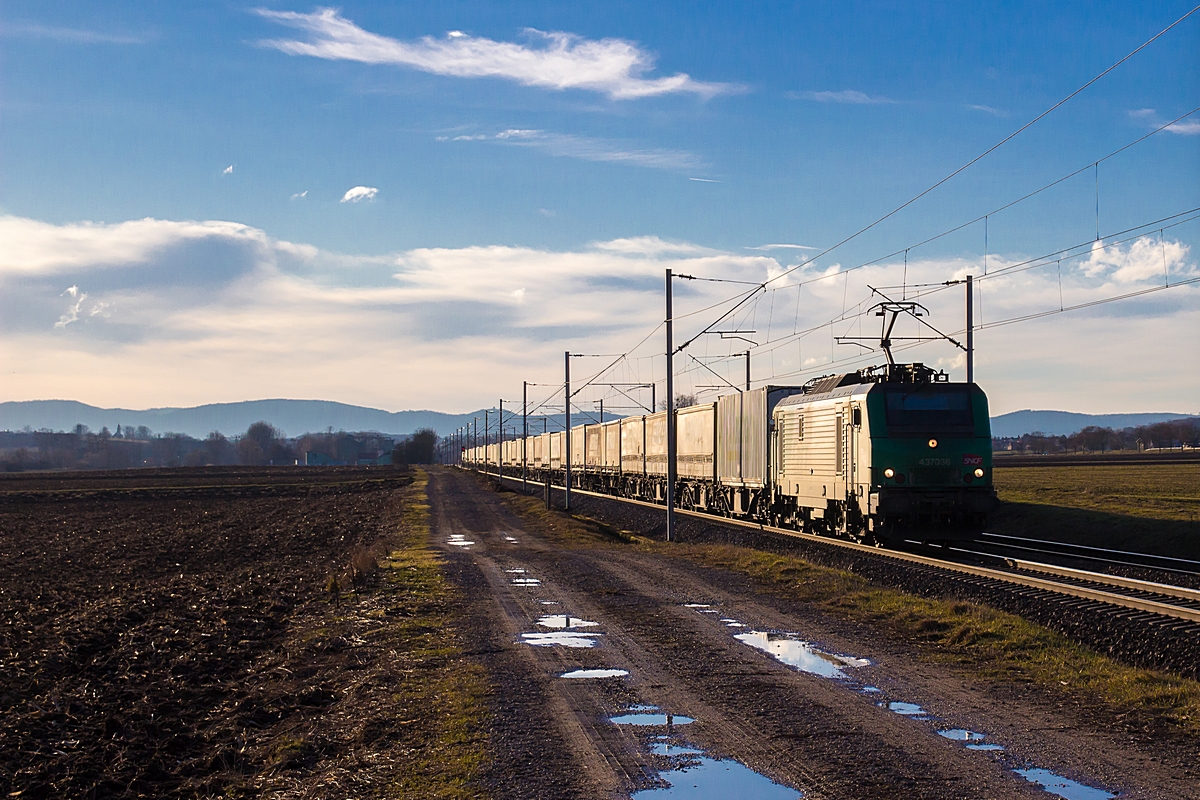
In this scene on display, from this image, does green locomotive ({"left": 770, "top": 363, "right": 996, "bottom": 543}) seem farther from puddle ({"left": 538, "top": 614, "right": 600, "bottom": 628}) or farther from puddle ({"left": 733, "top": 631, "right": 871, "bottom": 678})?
puddle ({"left": 733, "top": 631, "right": 871, "bottom": 678})

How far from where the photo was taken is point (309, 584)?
22.4 meters

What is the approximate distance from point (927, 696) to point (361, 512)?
4575 cm

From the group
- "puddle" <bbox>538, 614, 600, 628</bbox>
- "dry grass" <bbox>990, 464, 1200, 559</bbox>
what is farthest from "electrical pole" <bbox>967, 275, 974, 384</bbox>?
"puddle" <bbox>538, 614, 600, 628</bbox>

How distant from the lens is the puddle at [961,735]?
8367 millimetres

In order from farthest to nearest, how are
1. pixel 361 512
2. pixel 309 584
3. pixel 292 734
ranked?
1. pixel 361 512
2. pixel 309 584
3. pixel 292 734

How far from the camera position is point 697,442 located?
43531mm

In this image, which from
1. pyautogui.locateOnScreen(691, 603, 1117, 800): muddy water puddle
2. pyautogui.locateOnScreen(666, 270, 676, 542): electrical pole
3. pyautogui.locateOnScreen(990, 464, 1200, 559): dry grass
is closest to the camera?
pyautogui.locateOnScreen(691, 603, 1117, 800): muddy water puddle

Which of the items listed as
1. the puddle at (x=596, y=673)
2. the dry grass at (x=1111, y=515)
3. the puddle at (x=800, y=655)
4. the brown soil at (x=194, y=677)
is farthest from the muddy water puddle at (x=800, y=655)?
the dry grass at (x=1111, y=515)

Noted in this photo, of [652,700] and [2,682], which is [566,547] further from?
[652,700]

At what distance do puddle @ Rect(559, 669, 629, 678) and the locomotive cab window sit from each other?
14091mm

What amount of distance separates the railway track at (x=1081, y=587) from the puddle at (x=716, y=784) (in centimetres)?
808

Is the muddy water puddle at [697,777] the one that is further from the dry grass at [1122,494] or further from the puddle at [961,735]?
the dry grass at [1122,494]

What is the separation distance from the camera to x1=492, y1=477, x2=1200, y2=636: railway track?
46.8ft

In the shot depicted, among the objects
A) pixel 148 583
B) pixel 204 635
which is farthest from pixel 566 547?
pixel 204 635
